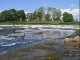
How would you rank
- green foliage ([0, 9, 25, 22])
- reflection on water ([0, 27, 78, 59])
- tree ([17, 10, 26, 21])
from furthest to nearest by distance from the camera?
tree ([17, 10, 26, 21]), green foliage ([0, 9, 25, 22]), reflection on water ([0, 27, 78, 59])

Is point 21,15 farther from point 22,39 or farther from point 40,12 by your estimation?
point 22,39

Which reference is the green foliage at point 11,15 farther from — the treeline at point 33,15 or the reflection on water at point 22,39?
the reflection on water at point 22,39

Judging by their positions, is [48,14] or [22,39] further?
[48,14]

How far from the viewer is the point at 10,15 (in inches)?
5694

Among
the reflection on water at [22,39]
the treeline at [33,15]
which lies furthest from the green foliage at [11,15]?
the reflection on water at [22,39]

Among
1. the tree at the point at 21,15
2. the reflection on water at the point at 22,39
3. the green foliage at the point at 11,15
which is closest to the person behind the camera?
the reflection on water at the point at 22,39

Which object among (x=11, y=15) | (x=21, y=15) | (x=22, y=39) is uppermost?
(x=11, y=15)

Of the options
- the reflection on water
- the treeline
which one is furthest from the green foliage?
the reflection on water

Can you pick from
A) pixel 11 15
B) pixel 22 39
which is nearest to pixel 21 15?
pixel 11 15

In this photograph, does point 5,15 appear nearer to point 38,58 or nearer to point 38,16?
point 38,16

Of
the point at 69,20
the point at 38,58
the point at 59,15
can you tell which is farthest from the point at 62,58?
the point at 59,15

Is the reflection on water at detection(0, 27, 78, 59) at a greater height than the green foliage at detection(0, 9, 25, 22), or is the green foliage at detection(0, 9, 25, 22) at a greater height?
the green foliage at detection(0, 9, 25, 22)

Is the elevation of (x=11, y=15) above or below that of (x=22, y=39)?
above

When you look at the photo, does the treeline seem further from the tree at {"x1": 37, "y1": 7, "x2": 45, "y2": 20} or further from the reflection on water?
the reflection on water
